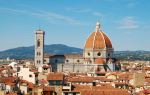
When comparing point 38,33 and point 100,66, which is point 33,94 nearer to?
point 100,66

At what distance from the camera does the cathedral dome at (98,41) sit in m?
140

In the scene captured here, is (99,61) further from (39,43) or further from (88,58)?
(39,43)

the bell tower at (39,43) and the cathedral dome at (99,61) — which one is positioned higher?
the bell tower at (39,43)

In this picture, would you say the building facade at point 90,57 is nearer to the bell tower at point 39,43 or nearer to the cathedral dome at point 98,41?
the cathedral dome at point 98,41

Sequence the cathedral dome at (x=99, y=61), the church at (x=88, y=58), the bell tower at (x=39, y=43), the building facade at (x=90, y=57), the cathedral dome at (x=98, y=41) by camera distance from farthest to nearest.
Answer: the bell tower at (x=39, y=43) < the cathedral dome at (x=98, y=41) < the building facade at (x=90, y=57) < the church at (x=88, y=58) < the cathedral dome at (x=99, y=61)

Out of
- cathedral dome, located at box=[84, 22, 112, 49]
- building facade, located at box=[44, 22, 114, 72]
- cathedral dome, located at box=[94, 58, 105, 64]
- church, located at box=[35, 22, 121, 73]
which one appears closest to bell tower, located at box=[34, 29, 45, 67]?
church, located at box=[35, 22, 121, 73]

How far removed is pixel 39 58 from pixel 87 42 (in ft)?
47.0

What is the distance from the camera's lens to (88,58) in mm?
139625

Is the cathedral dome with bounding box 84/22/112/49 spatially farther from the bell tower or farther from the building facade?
the bell tower

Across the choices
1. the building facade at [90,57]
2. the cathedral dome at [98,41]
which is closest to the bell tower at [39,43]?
the building facade at [90,57]

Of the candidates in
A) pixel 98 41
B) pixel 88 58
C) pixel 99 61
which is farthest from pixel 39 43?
pixel 99 61

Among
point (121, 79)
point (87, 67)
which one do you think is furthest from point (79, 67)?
point (121, 79)

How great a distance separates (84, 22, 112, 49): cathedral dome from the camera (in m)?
140

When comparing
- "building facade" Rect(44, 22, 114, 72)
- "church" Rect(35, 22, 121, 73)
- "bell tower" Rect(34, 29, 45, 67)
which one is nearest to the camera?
"church" Rect(35, 22, 121, 73)
